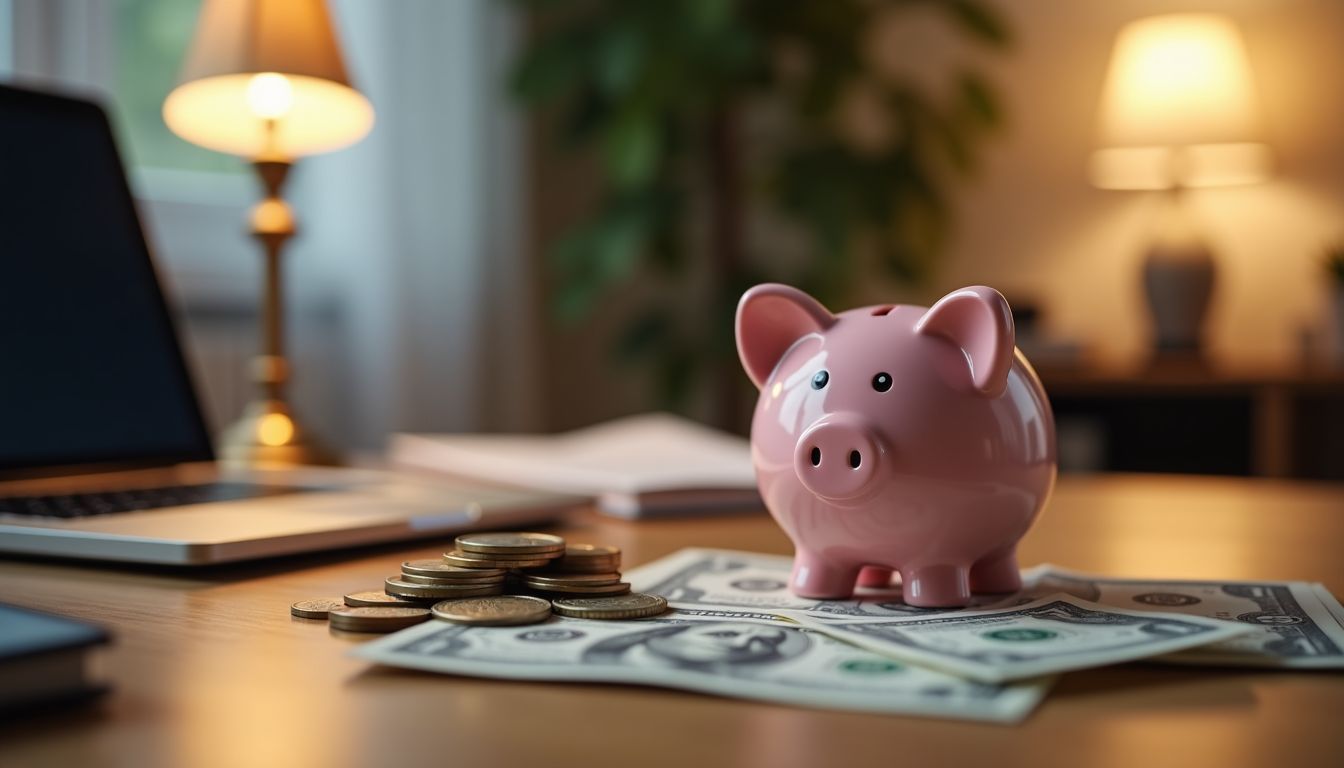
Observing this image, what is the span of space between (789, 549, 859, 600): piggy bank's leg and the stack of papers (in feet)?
1.11

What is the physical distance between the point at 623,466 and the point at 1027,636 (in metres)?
0.71

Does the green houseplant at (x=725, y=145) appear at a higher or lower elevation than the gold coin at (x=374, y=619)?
higher

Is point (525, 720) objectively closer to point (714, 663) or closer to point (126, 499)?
point (714, 663)

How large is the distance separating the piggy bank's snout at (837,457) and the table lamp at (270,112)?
73 cm

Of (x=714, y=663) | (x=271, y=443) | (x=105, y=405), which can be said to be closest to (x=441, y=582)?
(x=714, y=663)

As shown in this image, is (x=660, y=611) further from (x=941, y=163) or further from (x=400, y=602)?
(x=941, y=163)

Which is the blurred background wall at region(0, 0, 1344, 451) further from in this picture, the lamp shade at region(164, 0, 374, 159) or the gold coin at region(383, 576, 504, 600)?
the gold coin at region(383, 576, 504, 600)

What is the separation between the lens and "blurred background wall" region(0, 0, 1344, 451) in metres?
2.33

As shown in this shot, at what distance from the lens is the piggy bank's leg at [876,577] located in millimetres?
636

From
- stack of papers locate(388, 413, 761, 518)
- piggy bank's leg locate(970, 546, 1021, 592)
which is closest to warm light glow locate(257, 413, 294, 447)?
stack of papers locate(388, 413, 761, 518)

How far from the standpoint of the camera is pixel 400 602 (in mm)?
566

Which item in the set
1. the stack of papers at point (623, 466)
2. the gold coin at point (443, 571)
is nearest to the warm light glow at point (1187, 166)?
the stack of papers at point (623, 466)

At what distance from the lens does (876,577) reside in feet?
2.10

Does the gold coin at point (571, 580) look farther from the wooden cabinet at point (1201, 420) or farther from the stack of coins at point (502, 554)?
the wooden cabinet at point (1201, 420)
